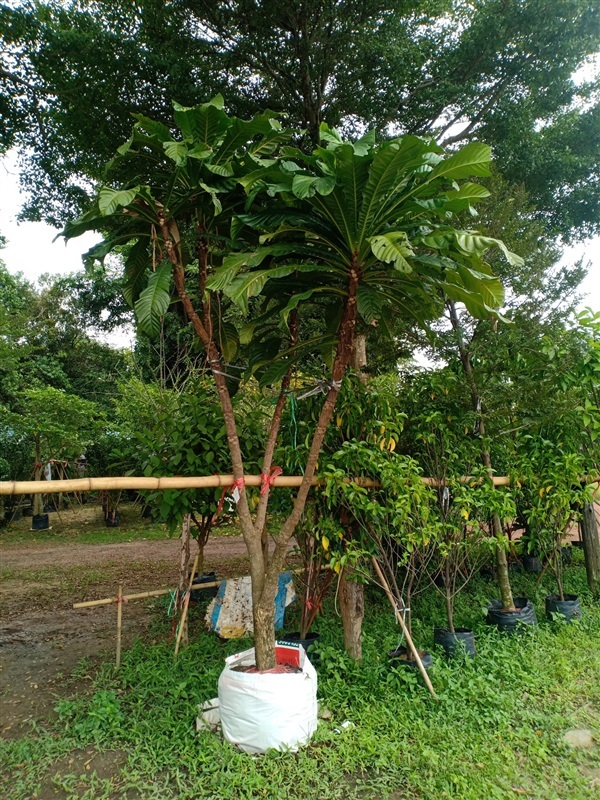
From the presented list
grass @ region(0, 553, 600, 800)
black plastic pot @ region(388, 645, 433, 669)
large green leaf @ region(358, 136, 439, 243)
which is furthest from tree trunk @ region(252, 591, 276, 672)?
large green leaf @ region(358, 136, 439, 243)

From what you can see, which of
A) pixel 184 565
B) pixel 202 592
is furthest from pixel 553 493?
pixel 202 592

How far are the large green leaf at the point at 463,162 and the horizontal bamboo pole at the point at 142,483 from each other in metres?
1.88

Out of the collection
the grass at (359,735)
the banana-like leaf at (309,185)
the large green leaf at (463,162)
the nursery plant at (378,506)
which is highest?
the large green leaf at (463,162)

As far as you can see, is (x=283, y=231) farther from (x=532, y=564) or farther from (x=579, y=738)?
(x=532, y=564)

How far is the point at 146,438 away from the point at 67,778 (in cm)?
216

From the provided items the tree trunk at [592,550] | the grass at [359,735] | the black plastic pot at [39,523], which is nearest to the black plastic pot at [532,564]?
the tree trunk at [592,550]

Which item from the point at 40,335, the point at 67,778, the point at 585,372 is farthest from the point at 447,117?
the point at 40,335

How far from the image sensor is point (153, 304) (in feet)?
9.16

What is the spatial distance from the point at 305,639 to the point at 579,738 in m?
1.76

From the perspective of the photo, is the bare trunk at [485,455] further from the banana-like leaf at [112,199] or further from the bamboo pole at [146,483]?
the banana-like leaf at [112,199]

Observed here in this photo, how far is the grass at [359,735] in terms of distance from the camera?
8.46 ft

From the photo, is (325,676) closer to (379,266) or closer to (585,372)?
(379,266)

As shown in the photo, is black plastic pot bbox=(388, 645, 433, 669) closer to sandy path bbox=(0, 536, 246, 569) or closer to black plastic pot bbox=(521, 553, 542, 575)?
black plastic pot bbox=(521, 553, 542, 575)

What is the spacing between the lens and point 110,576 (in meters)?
7.68
